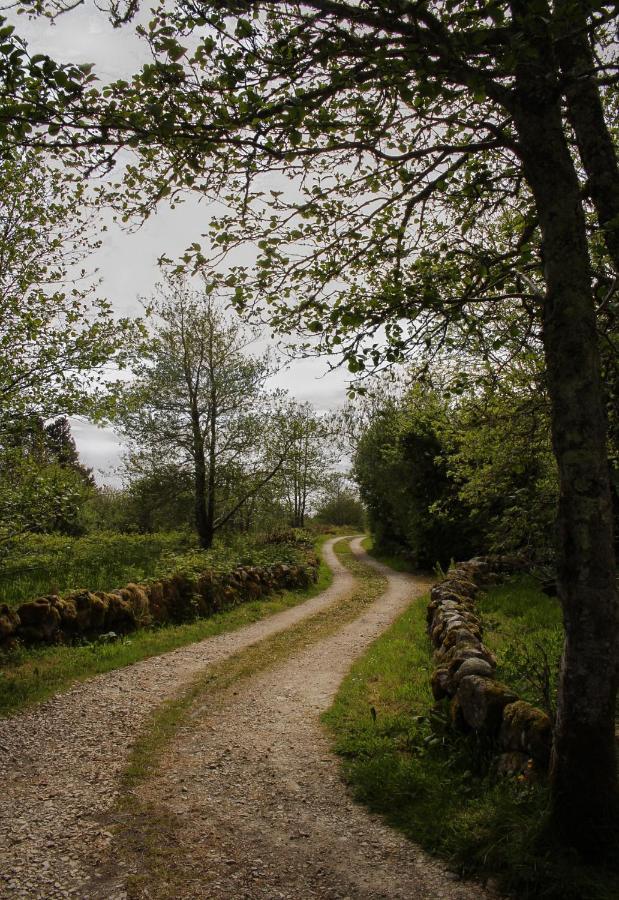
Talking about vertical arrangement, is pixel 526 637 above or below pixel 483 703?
below

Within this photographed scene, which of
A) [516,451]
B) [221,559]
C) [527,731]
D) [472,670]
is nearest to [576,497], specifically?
[527,731]

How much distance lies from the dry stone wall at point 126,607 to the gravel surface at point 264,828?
3.82 m

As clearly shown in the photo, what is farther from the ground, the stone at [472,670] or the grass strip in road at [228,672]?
the stone at [472,670]

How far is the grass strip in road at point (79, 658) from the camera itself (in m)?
7.06

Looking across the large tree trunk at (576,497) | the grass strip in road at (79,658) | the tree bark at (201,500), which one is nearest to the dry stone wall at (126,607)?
the grass strip in road at (79,658)

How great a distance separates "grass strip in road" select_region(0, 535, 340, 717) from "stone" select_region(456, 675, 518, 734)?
17.8 ft

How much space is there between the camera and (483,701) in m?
5.35

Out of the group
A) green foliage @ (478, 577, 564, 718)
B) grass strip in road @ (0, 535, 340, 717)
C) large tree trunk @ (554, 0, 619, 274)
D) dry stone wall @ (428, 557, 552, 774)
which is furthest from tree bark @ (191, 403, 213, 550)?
large tree trunk @ (554, 0, 619, 274)

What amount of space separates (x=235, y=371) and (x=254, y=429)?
2.51 meters

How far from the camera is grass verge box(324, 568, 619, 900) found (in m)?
3.42

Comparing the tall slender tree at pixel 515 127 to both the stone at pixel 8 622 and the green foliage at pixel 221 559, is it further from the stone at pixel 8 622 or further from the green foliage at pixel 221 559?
the green foliage at pixel 221 559

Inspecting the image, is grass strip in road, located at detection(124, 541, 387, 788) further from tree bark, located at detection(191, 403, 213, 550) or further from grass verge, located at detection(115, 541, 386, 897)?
tree bark, located at detection(191, 403, 213, 550)

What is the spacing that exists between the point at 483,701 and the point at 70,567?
33.9 feet

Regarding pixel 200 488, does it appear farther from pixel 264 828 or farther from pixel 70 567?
pixel 264 828
